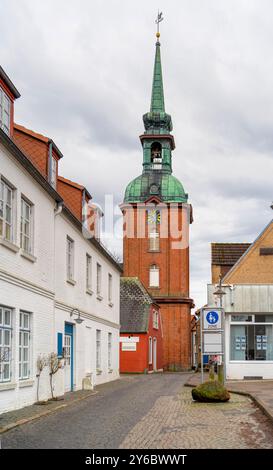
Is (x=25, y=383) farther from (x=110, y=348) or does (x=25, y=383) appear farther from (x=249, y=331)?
(x=110, y=348)

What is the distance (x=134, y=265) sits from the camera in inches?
2653

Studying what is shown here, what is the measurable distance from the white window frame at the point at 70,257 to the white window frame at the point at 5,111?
686 centimetres

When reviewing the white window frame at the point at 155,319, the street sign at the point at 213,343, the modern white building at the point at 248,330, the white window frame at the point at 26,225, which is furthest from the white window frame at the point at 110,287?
the white window frame at the point at 155,319

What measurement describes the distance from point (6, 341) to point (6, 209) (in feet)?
9.89

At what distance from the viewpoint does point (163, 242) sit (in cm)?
6738

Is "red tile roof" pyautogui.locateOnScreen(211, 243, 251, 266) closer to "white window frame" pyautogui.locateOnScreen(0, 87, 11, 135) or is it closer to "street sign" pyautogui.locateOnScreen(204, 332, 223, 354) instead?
"street sign" pyautogui.locateOnScreen(204, 332, 223, 354)

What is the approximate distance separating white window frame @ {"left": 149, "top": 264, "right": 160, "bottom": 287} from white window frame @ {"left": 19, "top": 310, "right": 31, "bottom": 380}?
47.8 m

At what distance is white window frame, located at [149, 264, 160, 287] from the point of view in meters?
66.7

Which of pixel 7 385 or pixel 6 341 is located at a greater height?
pixel 6 341

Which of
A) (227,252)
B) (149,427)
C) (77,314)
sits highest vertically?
(227,252)

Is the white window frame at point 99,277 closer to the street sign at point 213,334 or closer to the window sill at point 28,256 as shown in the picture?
the street sign at point 213,334

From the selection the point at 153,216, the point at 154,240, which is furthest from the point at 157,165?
the point at 154,240

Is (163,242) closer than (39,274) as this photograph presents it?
No

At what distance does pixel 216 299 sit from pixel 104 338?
570cm
